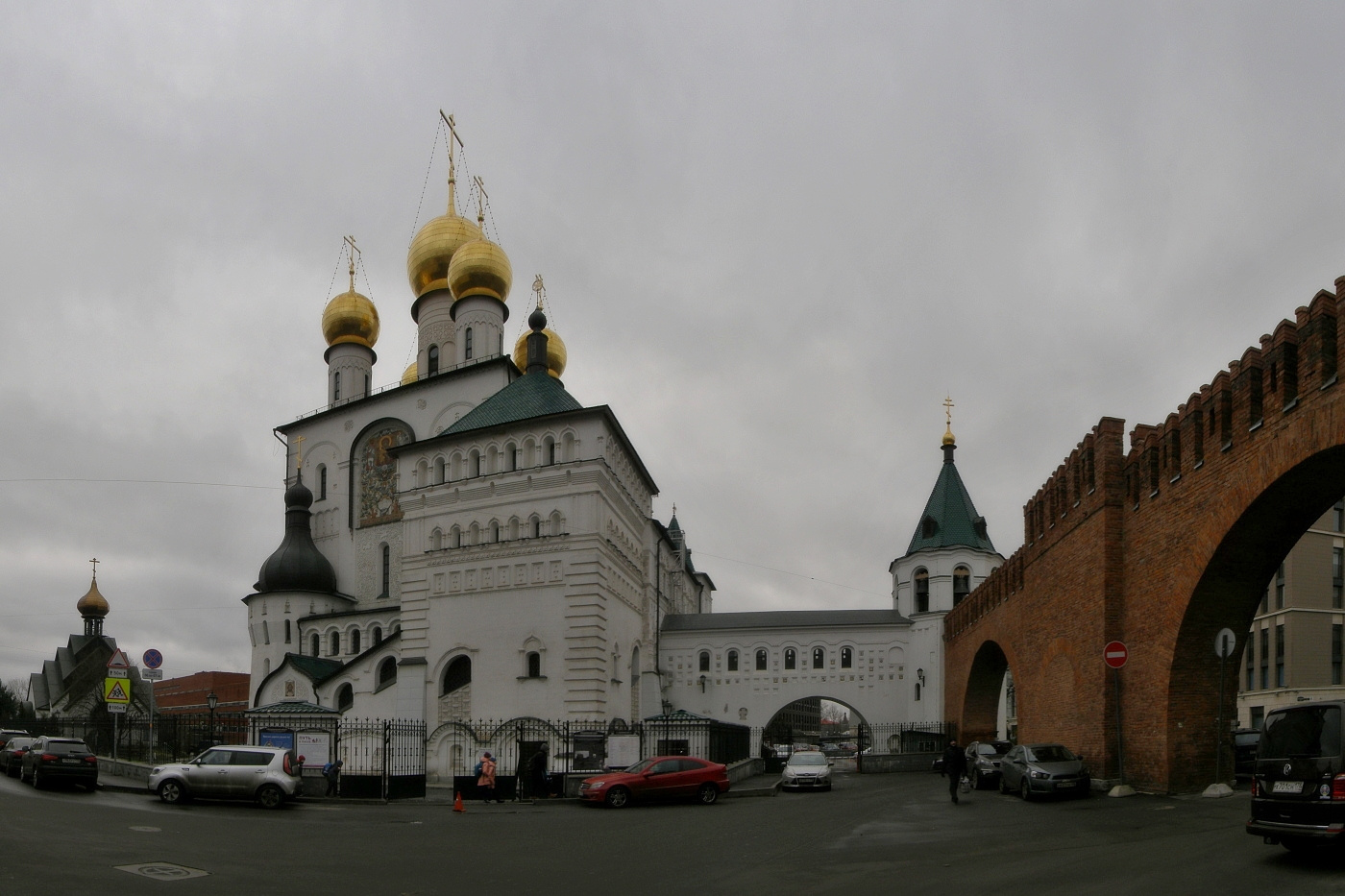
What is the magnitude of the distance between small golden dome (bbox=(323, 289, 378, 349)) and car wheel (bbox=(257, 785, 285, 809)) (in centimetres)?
3750

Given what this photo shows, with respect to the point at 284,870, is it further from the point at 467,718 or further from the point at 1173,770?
the point at 467,718

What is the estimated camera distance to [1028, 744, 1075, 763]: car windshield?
21.1 meters

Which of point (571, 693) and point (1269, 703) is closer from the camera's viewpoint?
A: point (571, 693)

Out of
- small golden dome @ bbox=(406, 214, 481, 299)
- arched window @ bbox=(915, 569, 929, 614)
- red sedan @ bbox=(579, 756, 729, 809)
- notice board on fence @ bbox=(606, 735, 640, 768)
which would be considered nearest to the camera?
red sedan @ bbox=(579, 756, 729, 809)

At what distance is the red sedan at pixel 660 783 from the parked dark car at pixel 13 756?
44.0 ft

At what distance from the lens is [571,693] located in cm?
3538

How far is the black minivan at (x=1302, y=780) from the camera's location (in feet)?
34.4

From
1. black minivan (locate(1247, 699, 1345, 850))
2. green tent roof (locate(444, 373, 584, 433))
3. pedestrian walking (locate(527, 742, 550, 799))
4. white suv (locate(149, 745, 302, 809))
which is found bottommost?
pedestrian walking (locate(527, 742, 550, 799))

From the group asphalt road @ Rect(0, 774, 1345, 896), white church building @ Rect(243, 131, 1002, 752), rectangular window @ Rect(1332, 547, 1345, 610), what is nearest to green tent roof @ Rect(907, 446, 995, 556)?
white church building @ Rect(243, 131, 1002, 752)

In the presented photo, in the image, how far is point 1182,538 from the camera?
18109 millimetres

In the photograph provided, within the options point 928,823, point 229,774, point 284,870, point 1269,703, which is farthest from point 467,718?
point 1269,703

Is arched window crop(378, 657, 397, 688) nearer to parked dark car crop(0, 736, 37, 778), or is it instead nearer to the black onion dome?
the black onion dome

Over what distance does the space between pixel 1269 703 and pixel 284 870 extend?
4855cm

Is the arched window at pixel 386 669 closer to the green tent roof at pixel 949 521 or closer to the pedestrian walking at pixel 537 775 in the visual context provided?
the pedestrian walking at pixel 537 775
